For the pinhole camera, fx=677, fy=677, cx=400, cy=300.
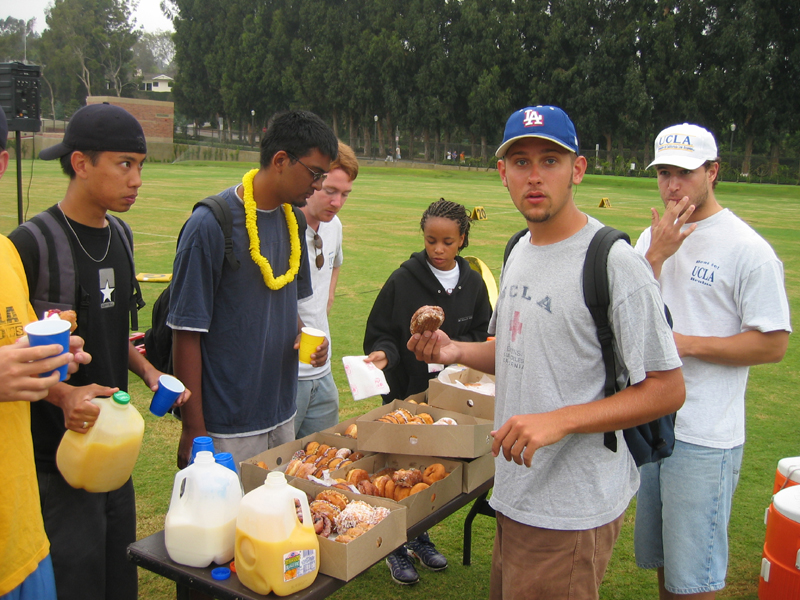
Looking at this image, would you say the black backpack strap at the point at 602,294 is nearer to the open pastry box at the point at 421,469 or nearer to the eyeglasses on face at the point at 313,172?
the open pastry box at the point at 421,469

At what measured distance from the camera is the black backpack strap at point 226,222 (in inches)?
123

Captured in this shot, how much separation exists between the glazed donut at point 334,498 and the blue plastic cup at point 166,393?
2.31 ft

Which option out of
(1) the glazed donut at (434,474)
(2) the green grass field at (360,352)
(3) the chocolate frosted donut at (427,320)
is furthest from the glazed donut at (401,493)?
(2) the green grass field at (360,352)

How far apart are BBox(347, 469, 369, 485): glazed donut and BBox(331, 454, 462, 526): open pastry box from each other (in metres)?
0.04

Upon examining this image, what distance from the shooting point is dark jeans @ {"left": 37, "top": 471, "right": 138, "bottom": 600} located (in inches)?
108

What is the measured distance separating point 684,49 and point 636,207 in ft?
118

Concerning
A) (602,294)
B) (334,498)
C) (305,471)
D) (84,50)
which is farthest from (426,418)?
(84,50)

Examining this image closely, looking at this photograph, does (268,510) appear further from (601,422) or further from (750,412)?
(750,412)

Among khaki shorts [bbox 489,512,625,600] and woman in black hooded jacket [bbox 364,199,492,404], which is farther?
woman in black hooded jacket [bbox 364,199,492,404]

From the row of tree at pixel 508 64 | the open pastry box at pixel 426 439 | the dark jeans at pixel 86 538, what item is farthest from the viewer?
the row of tree at pixel 508 64

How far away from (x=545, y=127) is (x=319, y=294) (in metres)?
2.34

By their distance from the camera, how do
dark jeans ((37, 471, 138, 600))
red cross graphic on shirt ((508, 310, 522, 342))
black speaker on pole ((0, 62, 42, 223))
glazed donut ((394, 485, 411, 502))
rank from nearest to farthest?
red cross graphic on shirt ((508, 310, 522, 342)) → dark jeans ((37, 471, 138, 600)) → glazed donut ((394, 485, 411, 502)) → black speaker on pole ((0, 62, 42, 223))

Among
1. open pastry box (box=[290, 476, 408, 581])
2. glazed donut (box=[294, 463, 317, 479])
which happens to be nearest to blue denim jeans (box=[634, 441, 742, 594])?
open pastry box (box=[290, 476, 408, 581])

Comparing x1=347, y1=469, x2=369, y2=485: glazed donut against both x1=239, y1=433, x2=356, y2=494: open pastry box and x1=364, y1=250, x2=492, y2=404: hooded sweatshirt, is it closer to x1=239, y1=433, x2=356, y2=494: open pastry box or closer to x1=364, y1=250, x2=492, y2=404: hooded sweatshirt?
x1=239, y1=433, x2=356, y2=494: open pastry box
